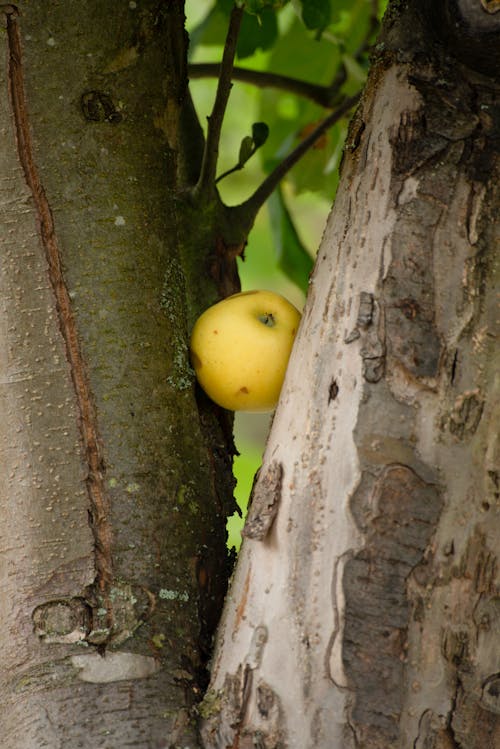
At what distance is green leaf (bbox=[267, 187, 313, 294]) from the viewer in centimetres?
209

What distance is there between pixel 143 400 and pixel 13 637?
0.34 meters

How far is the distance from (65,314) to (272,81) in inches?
34.9

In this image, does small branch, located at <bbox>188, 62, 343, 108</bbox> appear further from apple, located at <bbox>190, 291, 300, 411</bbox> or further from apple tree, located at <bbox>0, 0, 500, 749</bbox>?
apple, located at <bbox>190, 291, 300, 411</bbox>

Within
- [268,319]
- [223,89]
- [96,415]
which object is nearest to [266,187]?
[223,89]

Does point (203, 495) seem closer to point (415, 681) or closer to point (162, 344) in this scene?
point (162, 344)

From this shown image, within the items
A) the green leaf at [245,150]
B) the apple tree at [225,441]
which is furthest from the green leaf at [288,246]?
the apple tree at [225,441]

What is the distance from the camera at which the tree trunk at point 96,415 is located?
110cm

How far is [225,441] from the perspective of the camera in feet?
4.42

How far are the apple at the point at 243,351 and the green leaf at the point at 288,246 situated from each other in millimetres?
810

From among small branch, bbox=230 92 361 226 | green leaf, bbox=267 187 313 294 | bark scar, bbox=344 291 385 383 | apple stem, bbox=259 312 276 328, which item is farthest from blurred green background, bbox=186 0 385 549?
bark scar, bbox=344 291 385 383

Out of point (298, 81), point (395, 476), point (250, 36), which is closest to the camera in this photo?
point (395, 476)

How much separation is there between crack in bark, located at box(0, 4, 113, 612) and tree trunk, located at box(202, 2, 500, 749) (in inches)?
7.2

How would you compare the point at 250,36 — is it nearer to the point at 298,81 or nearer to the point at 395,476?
the point at 298,81

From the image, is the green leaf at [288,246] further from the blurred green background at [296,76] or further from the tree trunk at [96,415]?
the tree trunk at [96,415]
